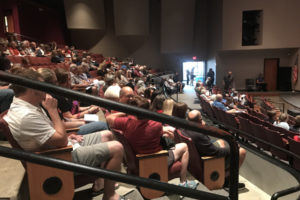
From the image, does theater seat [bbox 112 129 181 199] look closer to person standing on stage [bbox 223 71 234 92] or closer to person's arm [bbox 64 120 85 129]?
person's arm [bbox 64 120 85 129]

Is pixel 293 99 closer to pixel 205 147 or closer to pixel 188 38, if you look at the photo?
pixel 188 38

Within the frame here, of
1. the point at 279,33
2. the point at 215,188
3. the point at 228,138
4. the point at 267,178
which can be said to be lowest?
the point at 267,178

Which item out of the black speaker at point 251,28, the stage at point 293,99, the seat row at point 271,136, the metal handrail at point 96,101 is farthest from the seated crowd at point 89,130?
the black speaker at point 251,28

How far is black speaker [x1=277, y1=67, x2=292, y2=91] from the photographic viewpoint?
13961mm

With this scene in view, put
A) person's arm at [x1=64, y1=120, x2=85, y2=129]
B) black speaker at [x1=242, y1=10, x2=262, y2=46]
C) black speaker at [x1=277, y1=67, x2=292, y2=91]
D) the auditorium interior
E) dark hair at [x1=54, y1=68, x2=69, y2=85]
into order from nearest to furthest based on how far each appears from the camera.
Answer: person's arm at [x1=64, y1=120, x2=85, y2=129] → dark hair at [x1=54, y1=68, x2=69, y2=85] → the auditorium interior → black speaker at [x1=242, y1=10, x2=262, y2=46] → black speaker at [x1=277, y1=67, x2=292, y2=91]

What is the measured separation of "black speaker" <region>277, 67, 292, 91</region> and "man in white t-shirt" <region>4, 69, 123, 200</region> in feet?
47.7

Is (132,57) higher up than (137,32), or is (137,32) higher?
(137,32)

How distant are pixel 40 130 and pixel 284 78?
15074 millimetres

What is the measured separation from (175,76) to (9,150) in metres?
12.6

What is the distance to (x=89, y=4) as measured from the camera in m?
14.4

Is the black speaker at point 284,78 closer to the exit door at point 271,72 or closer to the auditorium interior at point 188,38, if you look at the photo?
the auditorium interior at point 188,38

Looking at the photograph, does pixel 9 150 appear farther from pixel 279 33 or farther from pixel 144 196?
pixel 279 33

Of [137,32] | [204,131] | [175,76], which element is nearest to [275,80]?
[175,76]

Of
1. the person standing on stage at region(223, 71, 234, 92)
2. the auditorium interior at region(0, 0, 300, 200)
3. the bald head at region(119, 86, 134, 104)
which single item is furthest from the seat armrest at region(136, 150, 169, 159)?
the person standing on stage at region(223, 71, 234, 92)
